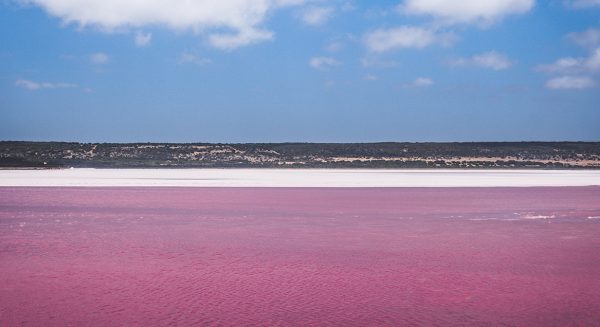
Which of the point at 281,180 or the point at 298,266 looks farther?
the point at 281,180

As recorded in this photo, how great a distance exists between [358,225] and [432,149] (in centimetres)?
8541

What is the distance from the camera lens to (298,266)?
29.2 feet

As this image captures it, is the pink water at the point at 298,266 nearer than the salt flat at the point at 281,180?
Yes

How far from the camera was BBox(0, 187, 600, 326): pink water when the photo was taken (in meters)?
6.59

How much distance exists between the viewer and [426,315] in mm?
6516

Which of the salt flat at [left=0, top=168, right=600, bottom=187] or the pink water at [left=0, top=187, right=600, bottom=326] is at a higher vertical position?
the salt flat at [left=0, top=168, right=600, bottom=187]

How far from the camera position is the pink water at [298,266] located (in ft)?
21.6

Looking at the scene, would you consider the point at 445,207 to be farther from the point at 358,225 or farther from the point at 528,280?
the point at 528,280

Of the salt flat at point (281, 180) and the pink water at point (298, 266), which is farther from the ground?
the salt flat at point (281, 180)

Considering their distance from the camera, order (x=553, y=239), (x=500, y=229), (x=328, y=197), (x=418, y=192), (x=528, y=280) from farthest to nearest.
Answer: (x=418, y=192), (x=328, y=197), (x=500, y=229), (x=553, y=239), (x=528, y=280)

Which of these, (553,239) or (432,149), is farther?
(432,149)

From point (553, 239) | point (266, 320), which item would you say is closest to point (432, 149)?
point (553, 239)

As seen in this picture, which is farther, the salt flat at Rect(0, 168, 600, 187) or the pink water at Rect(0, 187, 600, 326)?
the salt flat at Rect(0, 168, 600, 187)

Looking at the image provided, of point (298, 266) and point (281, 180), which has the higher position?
point (281, 180)
